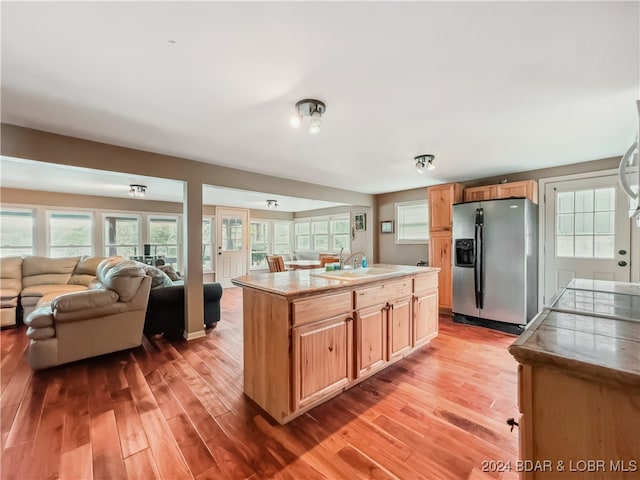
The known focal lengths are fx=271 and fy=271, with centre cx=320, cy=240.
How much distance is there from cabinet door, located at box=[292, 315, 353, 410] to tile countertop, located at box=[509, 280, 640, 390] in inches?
49.8

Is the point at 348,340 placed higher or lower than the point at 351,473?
higher

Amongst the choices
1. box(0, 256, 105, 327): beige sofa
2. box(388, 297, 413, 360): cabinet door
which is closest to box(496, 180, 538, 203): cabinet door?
box(388, 297, 413, 360): cabinet door

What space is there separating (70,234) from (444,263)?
7.25 m

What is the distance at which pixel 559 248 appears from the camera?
12.4 feet

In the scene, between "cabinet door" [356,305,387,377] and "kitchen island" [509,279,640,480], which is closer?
"kitchen island" [509,279,640,480]

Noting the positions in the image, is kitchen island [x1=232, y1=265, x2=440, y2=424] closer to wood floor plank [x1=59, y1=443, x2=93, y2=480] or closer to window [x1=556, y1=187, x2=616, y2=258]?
wood floor plank [x1=59, y1=443, x2=93, y2=480]

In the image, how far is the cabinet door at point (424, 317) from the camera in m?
2.87

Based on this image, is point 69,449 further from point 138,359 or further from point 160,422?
point 138,359

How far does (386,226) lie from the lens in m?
5.91

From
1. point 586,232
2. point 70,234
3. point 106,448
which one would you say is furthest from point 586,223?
point 70,234

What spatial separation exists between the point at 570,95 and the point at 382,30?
1.60 m

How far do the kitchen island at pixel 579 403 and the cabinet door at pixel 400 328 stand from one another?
1.69 meters

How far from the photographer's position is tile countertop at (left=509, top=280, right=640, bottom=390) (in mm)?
690

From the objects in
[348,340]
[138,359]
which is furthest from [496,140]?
[138,359]
